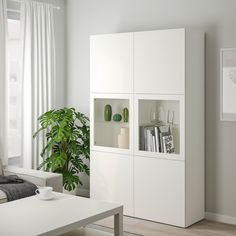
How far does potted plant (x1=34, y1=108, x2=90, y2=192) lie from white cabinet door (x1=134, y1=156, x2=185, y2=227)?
844 millimetres

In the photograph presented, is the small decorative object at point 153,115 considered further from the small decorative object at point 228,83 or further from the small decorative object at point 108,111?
the small decorative object at point 228,83

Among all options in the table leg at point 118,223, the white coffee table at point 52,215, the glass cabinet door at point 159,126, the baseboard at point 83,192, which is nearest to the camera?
the white coffee table at point 52,215

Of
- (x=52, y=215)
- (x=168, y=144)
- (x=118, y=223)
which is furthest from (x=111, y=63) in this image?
(x=52, y=215)

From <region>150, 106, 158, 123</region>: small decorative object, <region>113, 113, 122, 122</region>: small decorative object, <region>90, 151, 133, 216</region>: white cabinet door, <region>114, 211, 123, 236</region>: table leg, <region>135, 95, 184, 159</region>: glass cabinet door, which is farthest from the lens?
<region>113, 113, 122, 122</region>: small decorative object

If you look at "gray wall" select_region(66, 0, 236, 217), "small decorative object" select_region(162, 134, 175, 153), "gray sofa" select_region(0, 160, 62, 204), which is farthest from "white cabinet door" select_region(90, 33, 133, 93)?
"gray sofa" select_region(0, 160, 62, 204)

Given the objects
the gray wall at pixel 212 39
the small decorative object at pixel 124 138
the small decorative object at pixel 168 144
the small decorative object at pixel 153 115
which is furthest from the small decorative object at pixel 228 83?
the small decorative object at pixel 124 138

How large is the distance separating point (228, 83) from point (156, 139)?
90 centimetres

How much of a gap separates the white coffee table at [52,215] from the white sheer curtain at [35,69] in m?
1.57

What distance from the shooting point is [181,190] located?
4.85 metres

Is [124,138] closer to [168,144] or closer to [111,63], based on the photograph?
[168,144]

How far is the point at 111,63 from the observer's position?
530cm

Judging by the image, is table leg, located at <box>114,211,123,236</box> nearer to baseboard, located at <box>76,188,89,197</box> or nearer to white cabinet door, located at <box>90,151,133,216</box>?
white cabinet door, located at <box>90,151,133,216</box>

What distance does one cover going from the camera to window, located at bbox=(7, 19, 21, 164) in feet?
18.3

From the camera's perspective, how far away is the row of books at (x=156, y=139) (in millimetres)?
4977
